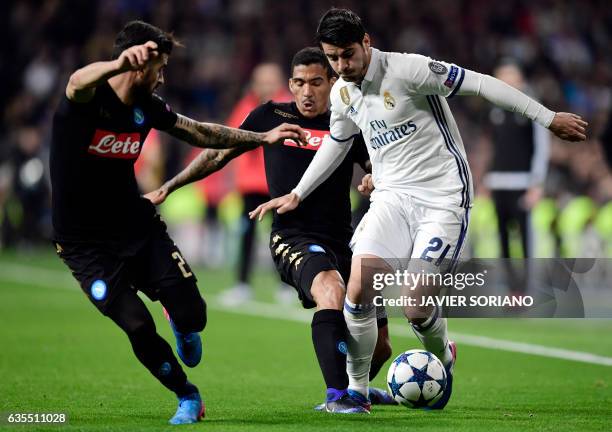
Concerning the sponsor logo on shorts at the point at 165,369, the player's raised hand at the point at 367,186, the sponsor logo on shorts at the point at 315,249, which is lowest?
the sponsor logo on shorts at the point at 165,369

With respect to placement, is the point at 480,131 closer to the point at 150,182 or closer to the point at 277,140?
the point at 150,182

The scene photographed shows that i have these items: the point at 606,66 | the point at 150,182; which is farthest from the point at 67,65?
the point at 606,66

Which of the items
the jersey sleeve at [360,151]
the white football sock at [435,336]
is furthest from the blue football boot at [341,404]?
the jersey sleeve at [360,151]

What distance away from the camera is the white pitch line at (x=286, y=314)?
981 centimetres

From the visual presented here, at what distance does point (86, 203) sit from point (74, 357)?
335 cm

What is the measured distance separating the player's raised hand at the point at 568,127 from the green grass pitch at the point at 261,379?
59.7 inches

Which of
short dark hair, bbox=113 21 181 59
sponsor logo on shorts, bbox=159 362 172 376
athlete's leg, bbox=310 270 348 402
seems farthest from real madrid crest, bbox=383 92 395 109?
sponsor logo on shorts, bbox=159 362 172 376

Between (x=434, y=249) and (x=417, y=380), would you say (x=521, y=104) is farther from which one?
(x=417, y=380)

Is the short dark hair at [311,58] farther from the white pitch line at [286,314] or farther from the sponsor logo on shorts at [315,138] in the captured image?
the white pitch line at [286,314]

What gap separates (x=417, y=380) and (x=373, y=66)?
1.80m

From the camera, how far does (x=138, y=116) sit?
20.7 ft

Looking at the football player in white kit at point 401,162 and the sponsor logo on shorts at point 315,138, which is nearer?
the football player in white kit at point 401,162

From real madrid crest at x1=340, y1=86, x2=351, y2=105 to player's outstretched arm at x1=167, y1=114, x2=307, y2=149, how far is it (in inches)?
16.3

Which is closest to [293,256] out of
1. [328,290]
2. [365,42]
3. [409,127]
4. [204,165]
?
[328,290]
